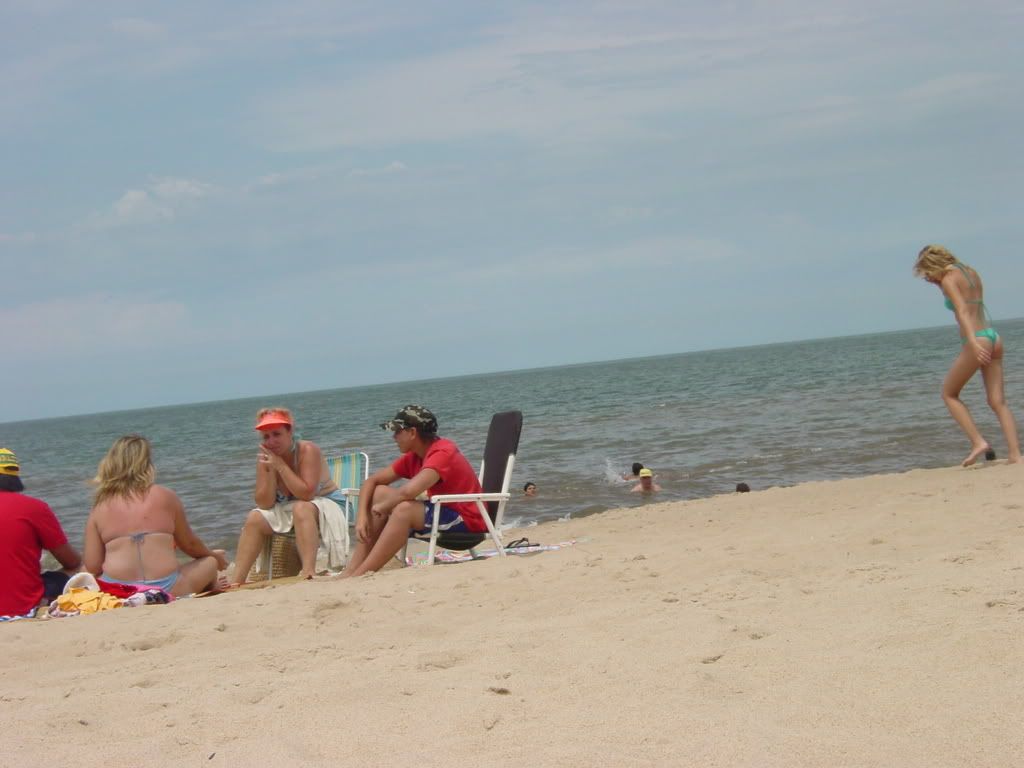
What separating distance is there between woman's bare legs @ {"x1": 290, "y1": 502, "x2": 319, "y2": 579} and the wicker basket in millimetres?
170

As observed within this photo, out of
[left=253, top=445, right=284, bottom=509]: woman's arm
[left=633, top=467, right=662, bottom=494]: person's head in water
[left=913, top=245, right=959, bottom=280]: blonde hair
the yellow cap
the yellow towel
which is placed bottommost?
[left=633, top=467, right=662, bottom=494]: person's head in water

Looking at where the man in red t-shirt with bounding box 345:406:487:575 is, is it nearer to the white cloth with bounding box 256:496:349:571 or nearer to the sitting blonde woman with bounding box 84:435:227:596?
the white cloth with bounding box 256:496:349:571

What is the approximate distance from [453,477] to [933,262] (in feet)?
11.7

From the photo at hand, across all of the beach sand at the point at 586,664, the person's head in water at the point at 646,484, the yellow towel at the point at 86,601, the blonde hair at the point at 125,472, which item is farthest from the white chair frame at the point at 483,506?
the person's head in water at the point at 646,484

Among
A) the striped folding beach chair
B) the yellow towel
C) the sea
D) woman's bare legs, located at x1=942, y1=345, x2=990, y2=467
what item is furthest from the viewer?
the sea

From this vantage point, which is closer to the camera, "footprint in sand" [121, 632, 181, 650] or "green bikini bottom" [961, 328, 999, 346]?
"footprint in sand" [121, 632, 181, 650]

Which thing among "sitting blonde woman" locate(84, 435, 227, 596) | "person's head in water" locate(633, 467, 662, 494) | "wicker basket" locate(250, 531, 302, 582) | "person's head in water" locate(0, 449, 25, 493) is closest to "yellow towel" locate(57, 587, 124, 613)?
"sitting blonde woman" locate(84, 435, 227, 596)

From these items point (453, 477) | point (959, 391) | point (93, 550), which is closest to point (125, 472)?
point (93, 550)

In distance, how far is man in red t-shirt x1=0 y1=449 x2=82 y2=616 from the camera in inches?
208

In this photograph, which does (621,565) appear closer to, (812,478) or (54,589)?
(54,589)

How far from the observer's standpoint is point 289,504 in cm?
629

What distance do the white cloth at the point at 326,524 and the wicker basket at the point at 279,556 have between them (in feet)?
0.11

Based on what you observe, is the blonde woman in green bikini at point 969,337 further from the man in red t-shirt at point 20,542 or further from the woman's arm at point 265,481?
the man in red t-shirt at point 20,542

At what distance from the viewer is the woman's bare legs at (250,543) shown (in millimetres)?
6117
